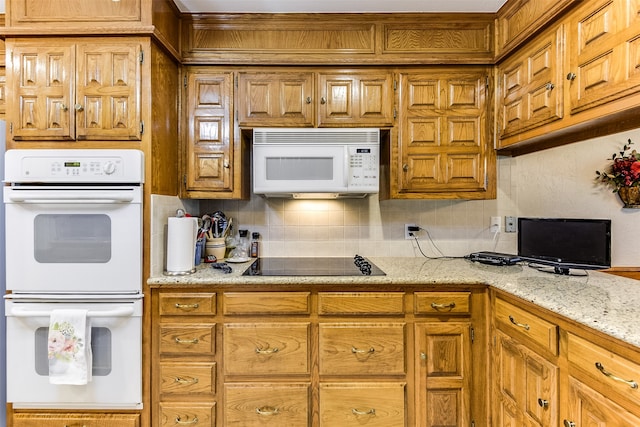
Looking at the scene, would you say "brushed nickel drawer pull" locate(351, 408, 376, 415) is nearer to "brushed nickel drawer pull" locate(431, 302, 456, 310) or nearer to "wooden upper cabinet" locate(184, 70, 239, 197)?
"brushed nickel drawer pull" locate(431, 302, 456, 310)

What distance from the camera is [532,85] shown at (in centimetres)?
176

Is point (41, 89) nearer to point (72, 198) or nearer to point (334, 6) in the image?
point (72, 198)

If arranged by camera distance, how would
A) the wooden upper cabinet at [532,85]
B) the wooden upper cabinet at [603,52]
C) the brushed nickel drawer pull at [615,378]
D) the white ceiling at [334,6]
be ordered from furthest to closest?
1. the white ceiling at [334,6]
2. the wooden upper cabinet at [532,85]
3. the wooden upper cabinet at [603,52]
4. the brushed nickel drawer pull at [615,378]

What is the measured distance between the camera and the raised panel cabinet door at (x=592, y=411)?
37.8 inches

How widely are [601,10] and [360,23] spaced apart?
1212mm

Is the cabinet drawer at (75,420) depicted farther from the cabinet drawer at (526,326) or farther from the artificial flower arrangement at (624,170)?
the artificial flower arrangement at (624,170)

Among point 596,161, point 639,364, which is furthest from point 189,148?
point 596,161

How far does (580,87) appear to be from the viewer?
145 centimetres

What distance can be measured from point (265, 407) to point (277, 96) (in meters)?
1.80

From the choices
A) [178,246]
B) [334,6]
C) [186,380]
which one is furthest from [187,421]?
[334,6]

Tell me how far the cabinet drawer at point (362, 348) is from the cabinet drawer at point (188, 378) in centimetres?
59

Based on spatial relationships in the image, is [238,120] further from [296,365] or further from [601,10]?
[601,10]

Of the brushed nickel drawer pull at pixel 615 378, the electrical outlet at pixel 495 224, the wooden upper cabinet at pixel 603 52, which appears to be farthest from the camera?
the electrical outlet at pixel 495 224

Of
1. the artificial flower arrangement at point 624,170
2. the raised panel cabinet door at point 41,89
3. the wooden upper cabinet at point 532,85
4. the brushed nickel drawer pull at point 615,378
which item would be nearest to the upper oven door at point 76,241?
the raised panel cabinet door at point 41,89
